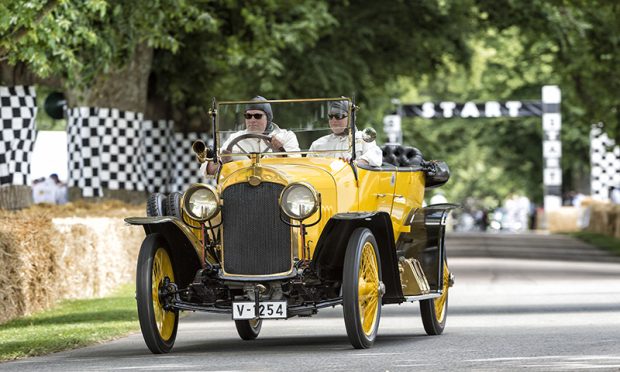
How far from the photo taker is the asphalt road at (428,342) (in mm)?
11711

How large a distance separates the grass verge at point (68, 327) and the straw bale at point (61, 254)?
0.86ft

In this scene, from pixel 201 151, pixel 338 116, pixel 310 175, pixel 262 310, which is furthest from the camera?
pixel 338 116

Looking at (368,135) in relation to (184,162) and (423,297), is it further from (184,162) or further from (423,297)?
(184,162)

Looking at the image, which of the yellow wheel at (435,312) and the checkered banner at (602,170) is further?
the checkered banner at (602,170)

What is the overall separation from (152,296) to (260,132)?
2.12 m

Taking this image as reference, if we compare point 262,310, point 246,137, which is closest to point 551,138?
point 246,137

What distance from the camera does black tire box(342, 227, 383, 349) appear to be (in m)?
12.7

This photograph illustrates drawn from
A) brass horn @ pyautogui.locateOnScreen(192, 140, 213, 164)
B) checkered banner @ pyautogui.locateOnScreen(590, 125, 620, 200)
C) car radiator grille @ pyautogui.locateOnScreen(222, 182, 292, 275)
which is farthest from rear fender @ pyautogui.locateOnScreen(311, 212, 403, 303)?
checkered banner @ pyautogui.locateOnScreen(590, 125, 620, 200)

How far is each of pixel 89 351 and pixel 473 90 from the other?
60.4 metres

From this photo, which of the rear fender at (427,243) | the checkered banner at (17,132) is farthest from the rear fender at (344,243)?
the checkered banner at (17,132)

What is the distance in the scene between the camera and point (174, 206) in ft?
44.8

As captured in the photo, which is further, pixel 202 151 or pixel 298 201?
pixel 202 151

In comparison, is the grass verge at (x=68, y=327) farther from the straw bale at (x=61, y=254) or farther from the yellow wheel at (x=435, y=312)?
the yellow wheel at (x=435, y=312)

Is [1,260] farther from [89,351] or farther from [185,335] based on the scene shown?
[89,351]
